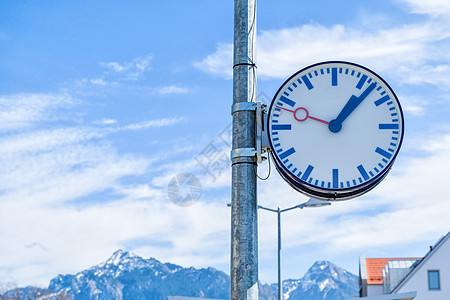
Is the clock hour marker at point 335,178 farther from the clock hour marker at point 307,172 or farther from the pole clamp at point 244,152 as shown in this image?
the pole clamp at point 244,152

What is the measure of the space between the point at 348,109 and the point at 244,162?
2.84 feet

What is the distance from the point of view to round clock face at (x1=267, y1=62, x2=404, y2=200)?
15.6 ft

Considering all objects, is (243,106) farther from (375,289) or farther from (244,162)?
(375,289)

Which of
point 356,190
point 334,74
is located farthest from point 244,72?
point 356,190

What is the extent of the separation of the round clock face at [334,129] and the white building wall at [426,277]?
139 ft

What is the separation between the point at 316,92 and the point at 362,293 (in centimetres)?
5713

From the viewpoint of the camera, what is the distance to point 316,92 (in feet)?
16.3

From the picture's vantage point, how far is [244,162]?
4.54 meters

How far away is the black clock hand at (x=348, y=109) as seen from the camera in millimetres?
4840

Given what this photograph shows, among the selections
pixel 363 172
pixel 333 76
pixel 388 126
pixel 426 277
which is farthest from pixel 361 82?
pixel 426 277

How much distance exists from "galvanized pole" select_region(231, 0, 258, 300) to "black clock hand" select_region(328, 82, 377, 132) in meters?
0.55

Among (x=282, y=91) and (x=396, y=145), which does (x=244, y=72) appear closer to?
(x=282, y=91)

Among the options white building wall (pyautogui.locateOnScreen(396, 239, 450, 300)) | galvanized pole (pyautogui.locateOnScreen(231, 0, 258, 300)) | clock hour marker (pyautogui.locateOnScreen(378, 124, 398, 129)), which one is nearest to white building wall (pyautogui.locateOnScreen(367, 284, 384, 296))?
white building wall (pyautogui.locateOnScreen(396, 239, 450, 300))

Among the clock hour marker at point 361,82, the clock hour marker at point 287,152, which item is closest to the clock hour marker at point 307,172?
the clock hour marker at point 287,152
